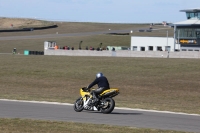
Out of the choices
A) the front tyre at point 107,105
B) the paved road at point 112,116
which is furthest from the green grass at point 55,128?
the front tyre at point 107,105

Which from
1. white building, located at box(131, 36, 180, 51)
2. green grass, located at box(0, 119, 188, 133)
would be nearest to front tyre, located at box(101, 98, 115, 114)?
green grass, located at box(0, 119, 188, 133)

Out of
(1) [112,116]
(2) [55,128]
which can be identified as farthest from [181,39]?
(2) [55,128]

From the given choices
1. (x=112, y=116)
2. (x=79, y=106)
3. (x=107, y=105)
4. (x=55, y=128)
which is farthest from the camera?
(x=79, y=106)

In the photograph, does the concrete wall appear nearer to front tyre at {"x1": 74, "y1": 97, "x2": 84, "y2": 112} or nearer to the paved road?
the paved road

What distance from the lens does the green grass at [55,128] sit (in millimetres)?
14359

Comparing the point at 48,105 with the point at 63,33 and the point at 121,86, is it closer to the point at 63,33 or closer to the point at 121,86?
the point at 121,86

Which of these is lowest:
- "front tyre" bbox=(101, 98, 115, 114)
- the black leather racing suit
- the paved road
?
the paved road

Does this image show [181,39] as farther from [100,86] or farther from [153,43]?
[100,86]

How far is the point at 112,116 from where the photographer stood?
62.0 ft

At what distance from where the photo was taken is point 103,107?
19938 mm

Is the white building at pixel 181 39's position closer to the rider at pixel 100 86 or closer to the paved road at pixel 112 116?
the paved road at pixel 112 116

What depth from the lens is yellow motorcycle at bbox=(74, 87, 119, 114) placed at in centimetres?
1977

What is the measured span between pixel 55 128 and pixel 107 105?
17.4 ft

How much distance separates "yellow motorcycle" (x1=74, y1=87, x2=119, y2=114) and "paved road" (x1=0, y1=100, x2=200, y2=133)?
0.22 m
